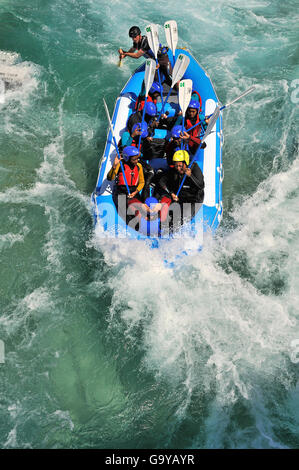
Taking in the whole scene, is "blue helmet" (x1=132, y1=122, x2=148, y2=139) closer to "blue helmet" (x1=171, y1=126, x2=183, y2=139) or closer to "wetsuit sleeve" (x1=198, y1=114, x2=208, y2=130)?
"blue helmet" (x1=171, y1=126, x2=183, y2=139)

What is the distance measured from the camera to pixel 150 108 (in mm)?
6891

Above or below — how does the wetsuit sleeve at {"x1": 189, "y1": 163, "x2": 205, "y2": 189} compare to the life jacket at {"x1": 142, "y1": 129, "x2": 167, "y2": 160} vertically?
below

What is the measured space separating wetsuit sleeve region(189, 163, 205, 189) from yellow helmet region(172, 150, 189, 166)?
0.74 ft

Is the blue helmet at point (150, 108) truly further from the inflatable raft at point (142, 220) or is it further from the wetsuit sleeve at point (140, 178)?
the wetsuit sleeve at point (140, 178)

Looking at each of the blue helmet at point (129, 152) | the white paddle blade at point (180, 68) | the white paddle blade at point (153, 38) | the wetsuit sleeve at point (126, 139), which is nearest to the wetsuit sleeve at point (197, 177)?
the blue helmet at point (129, 152)

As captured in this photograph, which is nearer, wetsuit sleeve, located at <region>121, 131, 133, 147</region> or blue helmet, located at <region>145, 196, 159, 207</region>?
blue helmet, located at <region>145, 196, 159, 207</region>

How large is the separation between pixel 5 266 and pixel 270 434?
4.63m

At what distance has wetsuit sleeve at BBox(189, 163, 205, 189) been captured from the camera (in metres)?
6.21

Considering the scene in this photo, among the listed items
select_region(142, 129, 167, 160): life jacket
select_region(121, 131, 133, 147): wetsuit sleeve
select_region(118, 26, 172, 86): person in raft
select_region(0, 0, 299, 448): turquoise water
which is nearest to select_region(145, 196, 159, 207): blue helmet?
select_region(0, 0, 299, 448): turquoise water

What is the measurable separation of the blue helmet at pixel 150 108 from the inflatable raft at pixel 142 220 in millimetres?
419

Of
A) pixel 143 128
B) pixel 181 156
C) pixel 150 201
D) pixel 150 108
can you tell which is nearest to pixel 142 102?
pixel 150 108

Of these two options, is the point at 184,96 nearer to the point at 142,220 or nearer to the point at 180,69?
the point at 180,69

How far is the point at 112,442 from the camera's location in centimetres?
512

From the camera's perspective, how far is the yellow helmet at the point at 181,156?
6.07 meters
